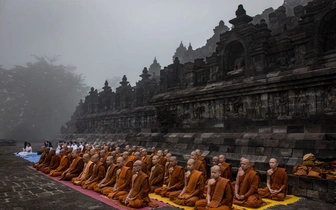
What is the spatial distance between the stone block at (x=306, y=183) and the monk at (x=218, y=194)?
114 inches

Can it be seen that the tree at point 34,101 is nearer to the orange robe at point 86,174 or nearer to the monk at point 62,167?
the monk at point 62,167

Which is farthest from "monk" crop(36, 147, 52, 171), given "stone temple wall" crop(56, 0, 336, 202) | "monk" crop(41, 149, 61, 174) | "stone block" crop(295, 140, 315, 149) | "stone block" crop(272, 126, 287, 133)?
"stone block" crop(295, 140, 315, 149)

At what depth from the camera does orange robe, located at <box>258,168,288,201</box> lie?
24.7 ft

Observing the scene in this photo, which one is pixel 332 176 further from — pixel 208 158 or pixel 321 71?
pixel 208 158

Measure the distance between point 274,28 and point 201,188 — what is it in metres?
18.1

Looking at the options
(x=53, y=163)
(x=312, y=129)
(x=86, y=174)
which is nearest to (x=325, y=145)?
(x=312, y=129)

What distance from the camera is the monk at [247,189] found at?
6.93m

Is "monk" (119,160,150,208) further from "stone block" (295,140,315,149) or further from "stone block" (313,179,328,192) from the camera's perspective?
"stone block" (295,140,315,149)

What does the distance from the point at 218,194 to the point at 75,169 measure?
7.55 m

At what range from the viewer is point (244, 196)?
23.5 ft

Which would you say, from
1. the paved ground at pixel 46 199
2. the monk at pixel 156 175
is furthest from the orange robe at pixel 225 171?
the paved ground at pixel 46 199

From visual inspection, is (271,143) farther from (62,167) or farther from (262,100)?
(62,167)

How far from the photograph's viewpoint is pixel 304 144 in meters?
9.14

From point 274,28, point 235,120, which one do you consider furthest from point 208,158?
point 274,28
